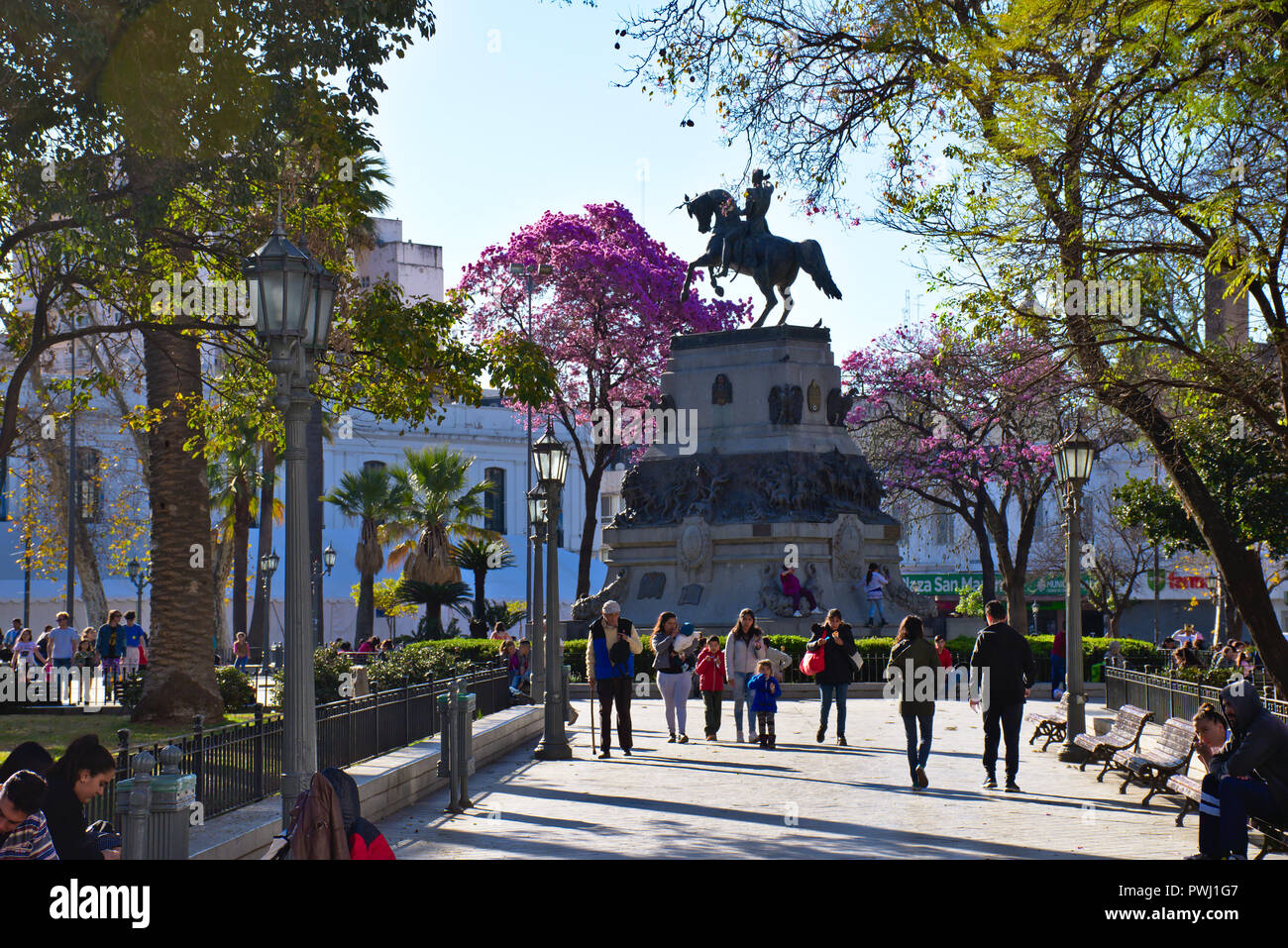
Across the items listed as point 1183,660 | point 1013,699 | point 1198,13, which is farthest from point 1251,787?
point 1183,660

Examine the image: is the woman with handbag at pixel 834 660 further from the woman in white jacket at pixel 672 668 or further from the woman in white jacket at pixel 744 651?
the woman in white jacket at pixel 672 668

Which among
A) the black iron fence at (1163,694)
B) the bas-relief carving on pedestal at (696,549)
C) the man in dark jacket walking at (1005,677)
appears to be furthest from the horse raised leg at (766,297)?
the man in dark jacket walking at (1005,677)

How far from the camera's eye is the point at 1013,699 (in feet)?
46.0

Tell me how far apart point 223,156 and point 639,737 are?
31.7 ft

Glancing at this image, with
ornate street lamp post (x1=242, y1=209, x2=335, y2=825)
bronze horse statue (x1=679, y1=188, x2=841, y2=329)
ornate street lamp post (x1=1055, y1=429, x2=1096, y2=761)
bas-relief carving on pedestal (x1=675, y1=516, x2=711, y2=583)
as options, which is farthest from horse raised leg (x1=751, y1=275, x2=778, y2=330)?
ornate street lamp post (x1=242, y1=209, x2=335, y2=825)

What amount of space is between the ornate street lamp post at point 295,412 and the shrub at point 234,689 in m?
11.0

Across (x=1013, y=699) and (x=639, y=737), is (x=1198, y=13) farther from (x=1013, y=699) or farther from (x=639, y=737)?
(x=639, y=737)

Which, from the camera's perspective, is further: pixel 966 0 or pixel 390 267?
pixel 390 267

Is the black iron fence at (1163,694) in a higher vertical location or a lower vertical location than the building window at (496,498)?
lower

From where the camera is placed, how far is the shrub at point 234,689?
20175mm

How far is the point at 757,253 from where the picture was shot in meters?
33.9

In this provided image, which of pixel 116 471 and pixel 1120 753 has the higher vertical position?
pixel 116 471

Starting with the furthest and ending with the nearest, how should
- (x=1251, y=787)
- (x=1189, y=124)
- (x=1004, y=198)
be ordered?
(x=1004, y=198) < (x=1189, y=124) < (x=1251, y=787)

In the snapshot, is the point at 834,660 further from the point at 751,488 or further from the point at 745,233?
the point at 745,233
